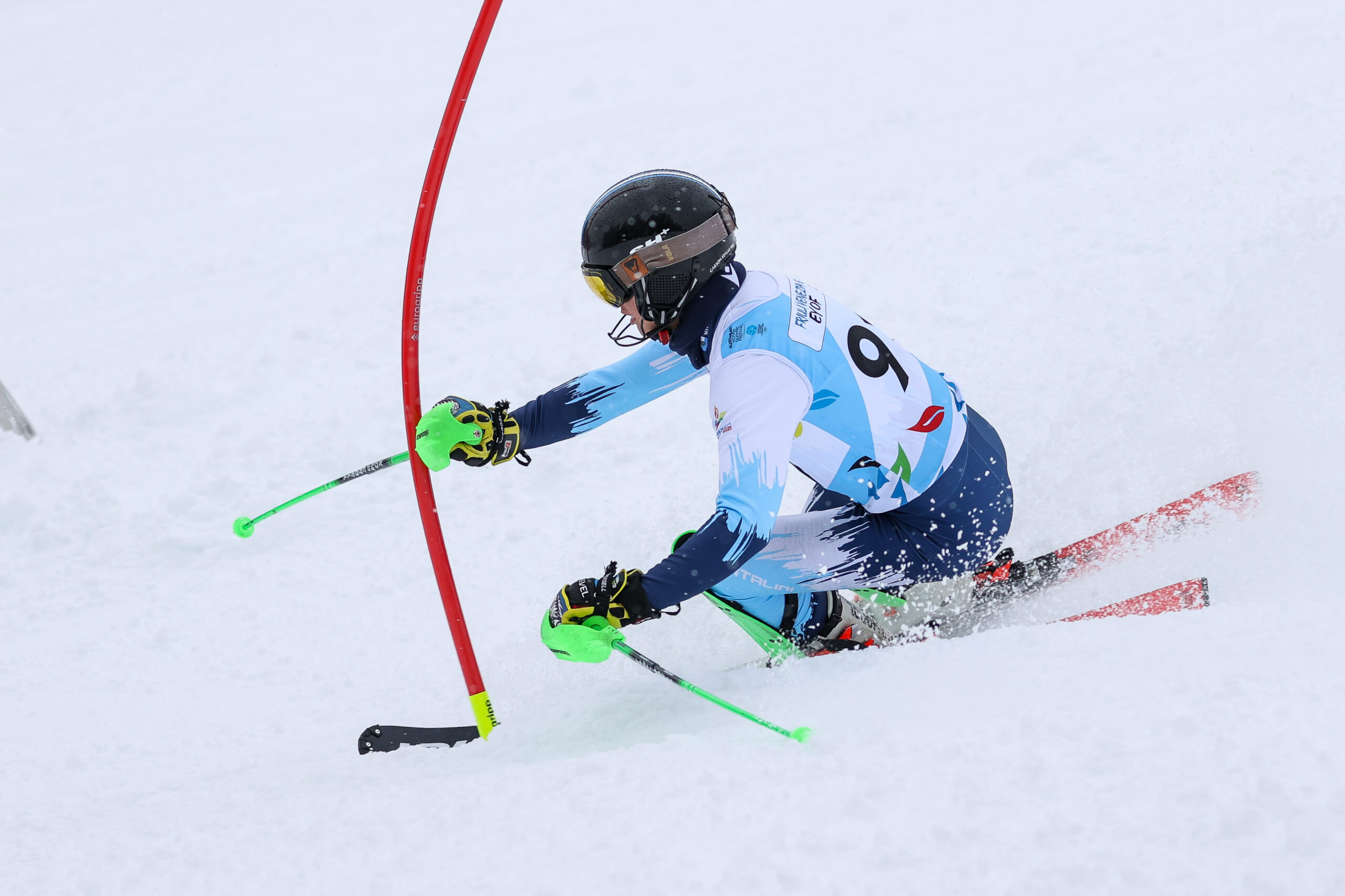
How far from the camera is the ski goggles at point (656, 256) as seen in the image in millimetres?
2742

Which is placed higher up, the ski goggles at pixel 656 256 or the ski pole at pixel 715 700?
the ski goggles at pixel 656 256

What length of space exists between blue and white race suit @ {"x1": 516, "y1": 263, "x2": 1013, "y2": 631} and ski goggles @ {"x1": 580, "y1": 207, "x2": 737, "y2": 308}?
0.41ft

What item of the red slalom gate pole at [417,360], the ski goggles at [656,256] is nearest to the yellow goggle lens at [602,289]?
the ski goggles at [656,256]

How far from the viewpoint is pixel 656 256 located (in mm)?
2748

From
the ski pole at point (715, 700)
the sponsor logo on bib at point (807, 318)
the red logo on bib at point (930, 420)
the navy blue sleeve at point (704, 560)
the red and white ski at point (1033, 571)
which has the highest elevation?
the sponsor logo on bib at point (807, 318)

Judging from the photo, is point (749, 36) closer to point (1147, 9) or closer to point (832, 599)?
point (1147, 9)

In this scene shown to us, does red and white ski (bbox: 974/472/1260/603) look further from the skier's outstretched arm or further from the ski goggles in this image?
the ski goggles

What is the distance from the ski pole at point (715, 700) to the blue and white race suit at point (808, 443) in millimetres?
209

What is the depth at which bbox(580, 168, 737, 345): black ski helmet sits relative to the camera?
276 cm

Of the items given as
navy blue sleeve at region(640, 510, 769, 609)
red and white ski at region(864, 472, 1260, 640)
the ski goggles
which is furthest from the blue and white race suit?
red and white ski at region(864, 472, 1260, 640)

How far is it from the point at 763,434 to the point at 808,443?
39 centimetres

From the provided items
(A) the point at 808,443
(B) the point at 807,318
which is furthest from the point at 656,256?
(A) the point at 808,443

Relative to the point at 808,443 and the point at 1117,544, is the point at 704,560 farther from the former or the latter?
the point at 1117,544

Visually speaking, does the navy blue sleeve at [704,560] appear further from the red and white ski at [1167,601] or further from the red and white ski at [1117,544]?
the red and white ski at [1117,544]
